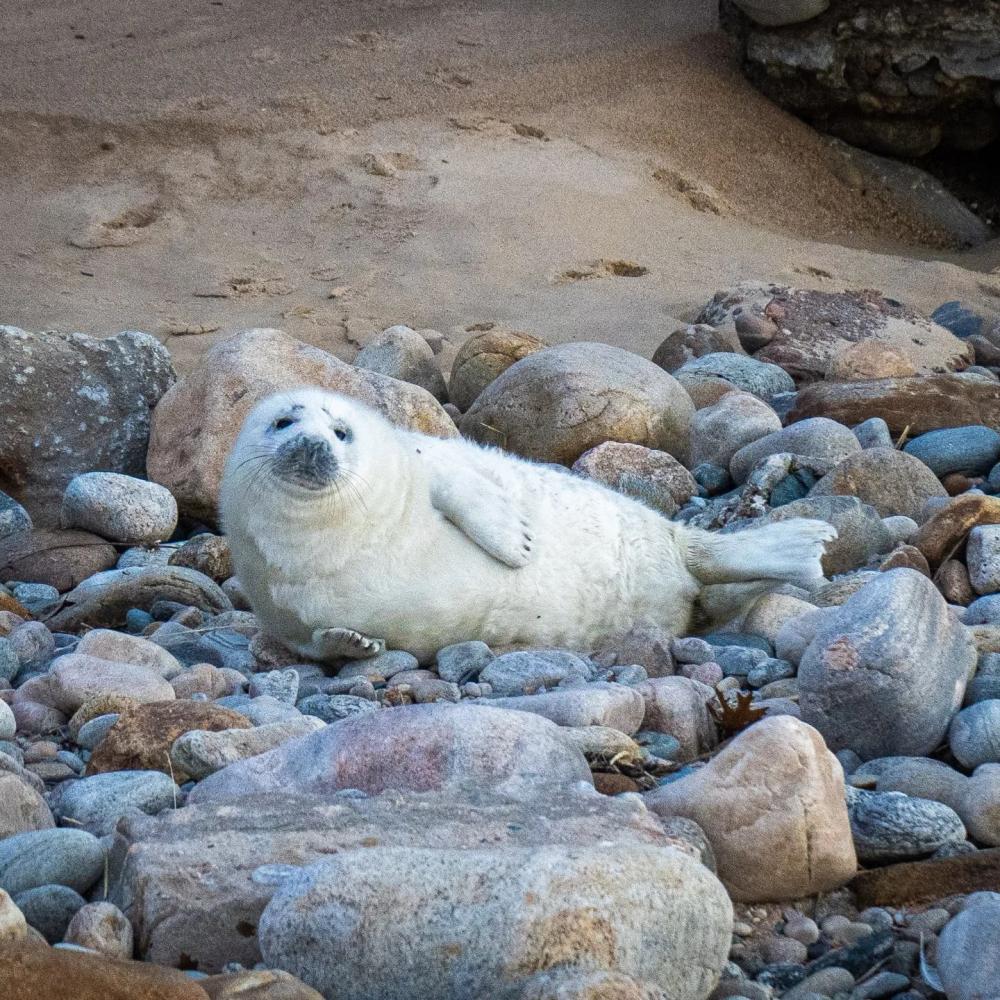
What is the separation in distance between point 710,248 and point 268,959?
7897 millimetres

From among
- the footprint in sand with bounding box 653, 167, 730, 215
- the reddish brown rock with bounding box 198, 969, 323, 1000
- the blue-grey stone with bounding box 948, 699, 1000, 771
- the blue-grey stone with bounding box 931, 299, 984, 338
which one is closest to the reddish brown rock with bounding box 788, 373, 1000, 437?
the blue-grey stone with bounding box 931, 299, 984, 338

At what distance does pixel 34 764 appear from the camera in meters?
3.39

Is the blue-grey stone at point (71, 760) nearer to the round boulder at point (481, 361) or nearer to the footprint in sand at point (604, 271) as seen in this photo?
the round boulder at point (481, 361)

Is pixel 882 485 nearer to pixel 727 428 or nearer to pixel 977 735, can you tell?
pixel 727 428

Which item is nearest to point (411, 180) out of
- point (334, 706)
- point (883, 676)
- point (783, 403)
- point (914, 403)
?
point (783, 403)

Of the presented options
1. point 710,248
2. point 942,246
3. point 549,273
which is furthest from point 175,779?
point 942,246

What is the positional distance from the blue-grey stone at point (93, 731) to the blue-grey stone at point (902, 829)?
164 centimetres

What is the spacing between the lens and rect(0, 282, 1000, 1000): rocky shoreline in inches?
85.8

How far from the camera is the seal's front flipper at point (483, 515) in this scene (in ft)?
14.9

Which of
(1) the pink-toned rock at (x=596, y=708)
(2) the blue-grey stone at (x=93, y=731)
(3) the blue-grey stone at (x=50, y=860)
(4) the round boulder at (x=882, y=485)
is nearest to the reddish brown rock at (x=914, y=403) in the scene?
(4) the round boulder at (x=882, y=485)

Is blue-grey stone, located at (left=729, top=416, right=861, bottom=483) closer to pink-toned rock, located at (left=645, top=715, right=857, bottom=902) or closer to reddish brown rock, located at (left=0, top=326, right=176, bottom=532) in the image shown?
reddish brown rock, located at (left=0, top=326, right=176, bottom=532)

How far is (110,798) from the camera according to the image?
119 inches

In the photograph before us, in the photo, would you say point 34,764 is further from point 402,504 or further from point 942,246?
point 942,246

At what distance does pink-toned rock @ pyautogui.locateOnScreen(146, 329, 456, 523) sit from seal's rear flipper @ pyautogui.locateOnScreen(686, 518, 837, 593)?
5.41ft
